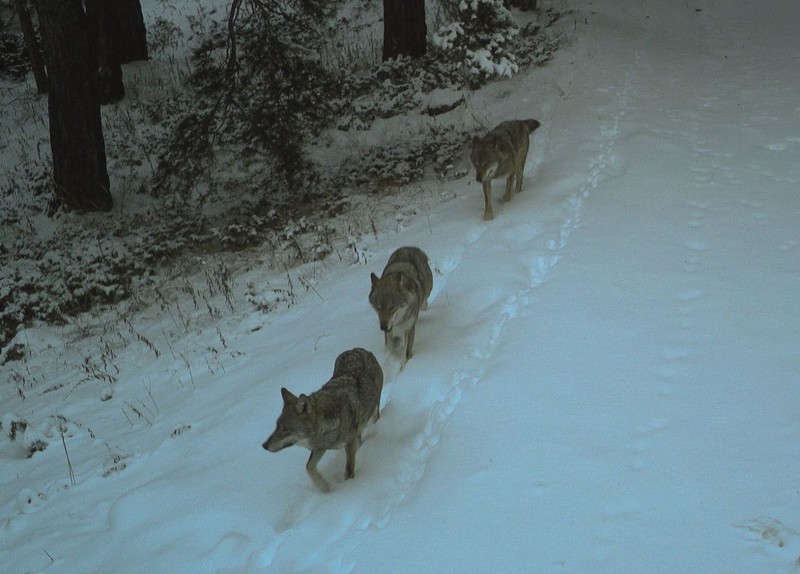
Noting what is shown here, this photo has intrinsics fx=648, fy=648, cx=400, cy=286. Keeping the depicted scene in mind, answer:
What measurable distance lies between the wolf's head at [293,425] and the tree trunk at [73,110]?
1061 centimetres

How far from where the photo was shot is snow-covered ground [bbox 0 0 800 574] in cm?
446

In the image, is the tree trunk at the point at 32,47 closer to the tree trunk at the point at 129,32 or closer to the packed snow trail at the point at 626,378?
the tree trunk at the point at 129,32

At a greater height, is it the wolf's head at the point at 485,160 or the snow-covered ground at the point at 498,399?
the wolf's head at the point at 485,160

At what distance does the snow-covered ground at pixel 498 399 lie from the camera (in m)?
4.46

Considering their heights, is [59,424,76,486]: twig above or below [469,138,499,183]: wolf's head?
below

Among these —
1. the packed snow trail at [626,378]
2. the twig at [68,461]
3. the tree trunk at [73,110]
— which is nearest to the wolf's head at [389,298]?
the packed snow trail at [626,378]

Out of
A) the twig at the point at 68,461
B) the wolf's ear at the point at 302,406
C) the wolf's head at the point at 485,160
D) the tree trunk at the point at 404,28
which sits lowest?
the twig at the point at 68,461

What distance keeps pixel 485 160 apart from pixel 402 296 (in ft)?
13.1

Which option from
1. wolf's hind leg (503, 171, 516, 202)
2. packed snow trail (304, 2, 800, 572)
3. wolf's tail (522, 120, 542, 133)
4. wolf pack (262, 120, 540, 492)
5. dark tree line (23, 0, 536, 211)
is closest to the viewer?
packed snow trail (304, 2, 800, 572)

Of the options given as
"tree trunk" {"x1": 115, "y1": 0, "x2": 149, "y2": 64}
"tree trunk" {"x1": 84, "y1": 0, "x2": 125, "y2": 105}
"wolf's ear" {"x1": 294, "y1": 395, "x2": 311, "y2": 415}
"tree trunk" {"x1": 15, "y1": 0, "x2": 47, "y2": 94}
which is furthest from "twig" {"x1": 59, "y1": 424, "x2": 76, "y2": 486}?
"tree trunk" {"x1": 15, "y1": 0, "x2": 47, "y2": 94}

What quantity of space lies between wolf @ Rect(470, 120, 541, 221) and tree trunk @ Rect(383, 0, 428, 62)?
821cm

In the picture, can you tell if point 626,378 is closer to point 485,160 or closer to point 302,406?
point 302,406

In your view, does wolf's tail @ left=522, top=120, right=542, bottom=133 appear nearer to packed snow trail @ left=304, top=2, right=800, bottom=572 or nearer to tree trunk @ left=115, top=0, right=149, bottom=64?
packed snow trail @ left=304, top=2, right=800, bottom=572

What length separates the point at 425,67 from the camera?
18.0 m
